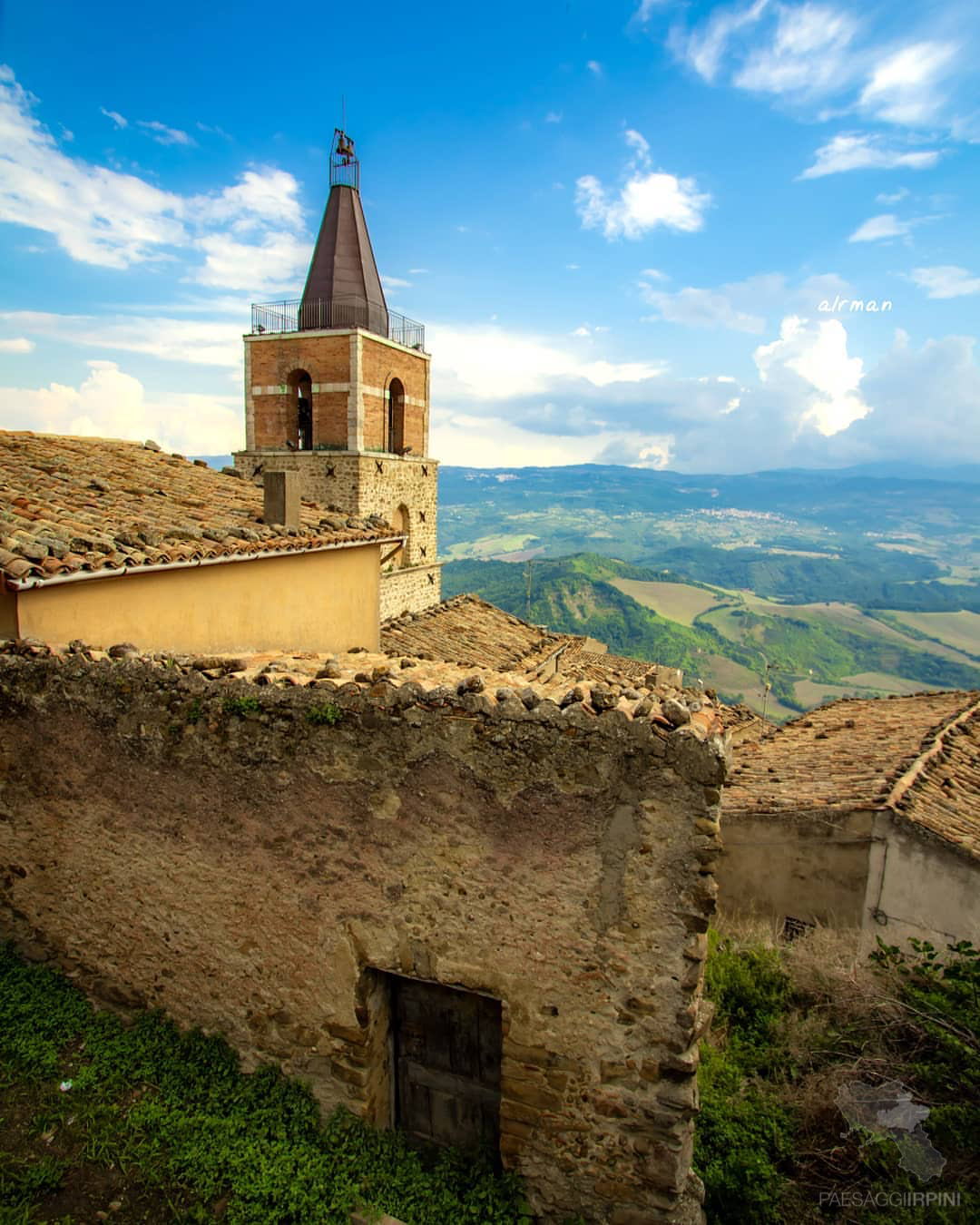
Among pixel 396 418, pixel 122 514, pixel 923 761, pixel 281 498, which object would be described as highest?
pixel 396 418

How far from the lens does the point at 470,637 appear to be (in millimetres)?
16375

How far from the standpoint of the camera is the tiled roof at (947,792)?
8266mm

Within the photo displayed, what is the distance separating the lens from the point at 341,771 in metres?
4.35

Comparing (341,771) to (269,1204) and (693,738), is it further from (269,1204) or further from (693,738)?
(269,1204)

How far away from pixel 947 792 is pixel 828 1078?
5.63 m

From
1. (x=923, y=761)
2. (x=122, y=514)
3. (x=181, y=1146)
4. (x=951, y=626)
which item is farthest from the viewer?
(x=951, y=626)

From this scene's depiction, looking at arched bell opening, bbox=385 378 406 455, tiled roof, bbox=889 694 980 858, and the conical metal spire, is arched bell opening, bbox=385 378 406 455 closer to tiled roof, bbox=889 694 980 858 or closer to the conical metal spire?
the conical metal spire

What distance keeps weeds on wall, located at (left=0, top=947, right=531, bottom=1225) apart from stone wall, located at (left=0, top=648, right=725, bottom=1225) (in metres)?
0.22

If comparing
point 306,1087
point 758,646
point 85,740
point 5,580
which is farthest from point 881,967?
point 758,646

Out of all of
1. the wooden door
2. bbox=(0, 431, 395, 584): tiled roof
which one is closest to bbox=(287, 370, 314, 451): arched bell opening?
bbox=(0, 431, 395, 584): tiled roof

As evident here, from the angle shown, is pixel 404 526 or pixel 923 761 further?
pixel 404 526

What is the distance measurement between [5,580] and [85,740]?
4.00ft

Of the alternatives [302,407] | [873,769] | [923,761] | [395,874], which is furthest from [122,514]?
[302,407]

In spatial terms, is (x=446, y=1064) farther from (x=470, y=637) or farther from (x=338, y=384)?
(x=338, y=384)
